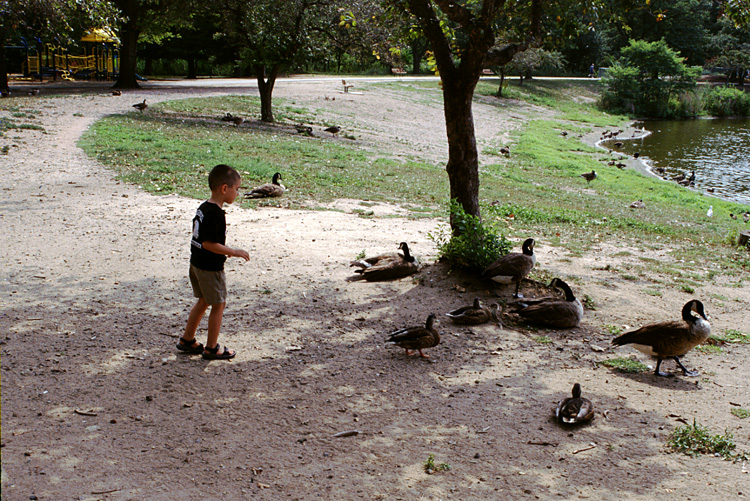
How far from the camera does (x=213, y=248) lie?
5.59 metres

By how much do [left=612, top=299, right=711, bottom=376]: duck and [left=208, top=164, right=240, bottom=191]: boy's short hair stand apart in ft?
14.8

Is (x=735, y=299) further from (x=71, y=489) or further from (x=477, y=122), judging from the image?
(x=477, y=122)

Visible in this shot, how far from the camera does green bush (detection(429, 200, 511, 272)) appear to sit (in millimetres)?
8539

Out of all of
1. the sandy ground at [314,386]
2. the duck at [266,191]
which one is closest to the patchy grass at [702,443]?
the sandy ground at [314,386]

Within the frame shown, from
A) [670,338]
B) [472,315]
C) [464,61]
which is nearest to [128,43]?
[464,61]

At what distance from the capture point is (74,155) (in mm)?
16938

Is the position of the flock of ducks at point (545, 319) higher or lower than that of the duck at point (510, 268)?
lower

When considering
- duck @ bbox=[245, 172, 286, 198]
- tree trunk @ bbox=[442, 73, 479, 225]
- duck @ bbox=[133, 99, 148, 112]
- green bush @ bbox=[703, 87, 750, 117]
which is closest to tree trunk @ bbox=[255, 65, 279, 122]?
duck @ bbox=[133, 99, 148, 112]

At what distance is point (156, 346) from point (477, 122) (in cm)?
3399

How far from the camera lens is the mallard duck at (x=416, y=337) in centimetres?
642

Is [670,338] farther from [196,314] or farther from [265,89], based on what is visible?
[265,89]

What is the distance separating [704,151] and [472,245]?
36.0 meters

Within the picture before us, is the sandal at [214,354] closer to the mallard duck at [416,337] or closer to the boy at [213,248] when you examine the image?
the boy at [213,248]

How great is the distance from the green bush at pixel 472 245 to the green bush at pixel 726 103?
2301 inches
